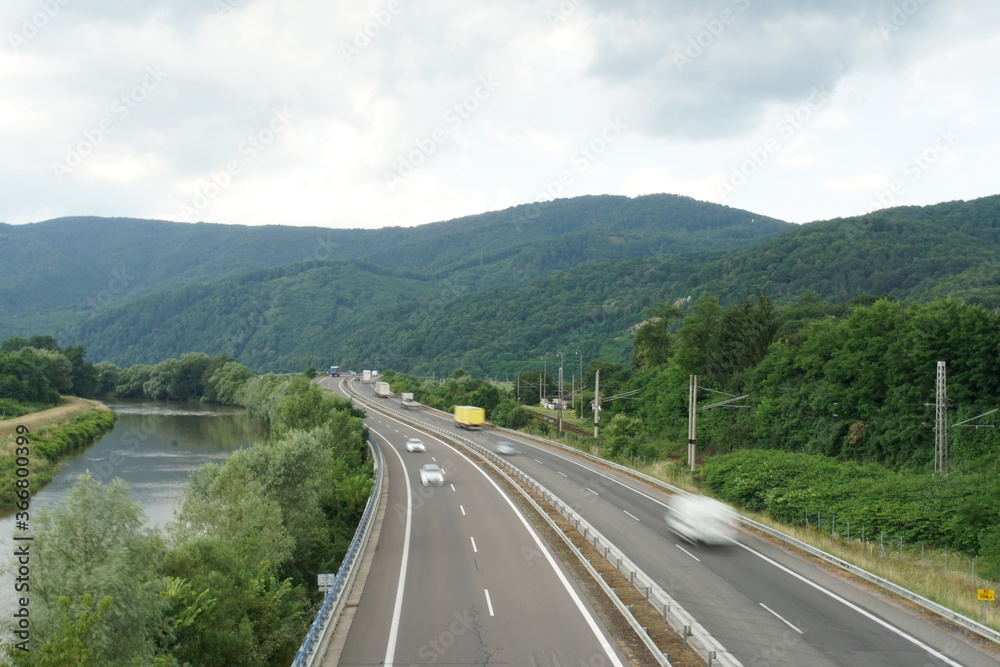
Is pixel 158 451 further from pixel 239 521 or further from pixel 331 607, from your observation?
pixel 331 607

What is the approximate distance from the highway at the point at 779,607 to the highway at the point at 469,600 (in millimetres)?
3346

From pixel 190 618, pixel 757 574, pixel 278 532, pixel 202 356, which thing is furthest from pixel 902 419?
pixel 202 356

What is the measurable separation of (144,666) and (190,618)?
2.34 meters

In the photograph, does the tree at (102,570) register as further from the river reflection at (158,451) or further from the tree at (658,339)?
the tree at (658,339)

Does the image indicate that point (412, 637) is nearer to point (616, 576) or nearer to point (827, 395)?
point (616, 576)

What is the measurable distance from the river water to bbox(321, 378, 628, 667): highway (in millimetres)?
9941

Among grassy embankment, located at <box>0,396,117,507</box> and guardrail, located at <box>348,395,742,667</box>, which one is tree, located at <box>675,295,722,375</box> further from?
grassy embankment, located at <box>0,396,117,507</box>

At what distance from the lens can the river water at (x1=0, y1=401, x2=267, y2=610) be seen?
45.8 metres

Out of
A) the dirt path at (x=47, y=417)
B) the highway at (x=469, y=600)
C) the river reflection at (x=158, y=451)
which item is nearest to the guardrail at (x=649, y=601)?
the highway at (x=469, y=600)


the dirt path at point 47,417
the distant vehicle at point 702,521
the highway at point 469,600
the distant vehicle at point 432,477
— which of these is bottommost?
the dirt path at point 47,417

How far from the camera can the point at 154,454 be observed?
69.3 metres

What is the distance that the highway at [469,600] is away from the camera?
50.9 ft

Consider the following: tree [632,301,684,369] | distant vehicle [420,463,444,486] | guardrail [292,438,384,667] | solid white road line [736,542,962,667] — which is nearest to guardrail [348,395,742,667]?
solid white road line [736,542,962,667]

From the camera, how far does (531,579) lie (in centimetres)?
2173
